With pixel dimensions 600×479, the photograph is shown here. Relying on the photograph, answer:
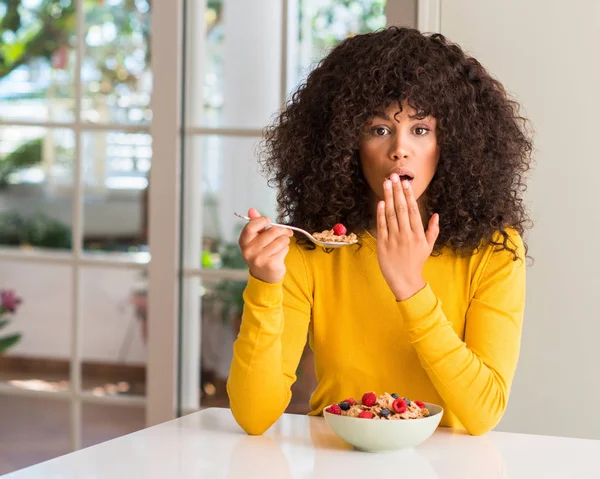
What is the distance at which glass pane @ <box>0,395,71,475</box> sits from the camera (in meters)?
4.05

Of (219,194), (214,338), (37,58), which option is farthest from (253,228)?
(37,58)

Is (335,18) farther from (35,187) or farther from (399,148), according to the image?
(35,187)

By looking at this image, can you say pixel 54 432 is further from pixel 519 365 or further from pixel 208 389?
pixel 519 365

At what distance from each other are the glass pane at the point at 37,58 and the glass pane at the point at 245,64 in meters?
2.31

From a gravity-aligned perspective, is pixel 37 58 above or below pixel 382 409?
above

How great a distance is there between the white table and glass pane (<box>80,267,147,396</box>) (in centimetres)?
441

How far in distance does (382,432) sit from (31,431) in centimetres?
380

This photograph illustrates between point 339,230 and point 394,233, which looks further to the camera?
point 339,230

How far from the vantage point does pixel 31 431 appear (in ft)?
14.9

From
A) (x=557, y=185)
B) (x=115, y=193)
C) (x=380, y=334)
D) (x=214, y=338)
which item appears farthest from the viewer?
(x=115, y=193)

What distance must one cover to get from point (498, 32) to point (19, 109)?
5.42 meters

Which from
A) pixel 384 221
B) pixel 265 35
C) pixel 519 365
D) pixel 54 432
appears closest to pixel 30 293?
pixel 54 432

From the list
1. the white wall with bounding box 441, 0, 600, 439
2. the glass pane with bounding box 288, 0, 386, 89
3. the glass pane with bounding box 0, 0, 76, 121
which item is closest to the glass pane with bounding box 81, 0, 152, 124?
the glass pane with bounding box 0, 0, 76, 121

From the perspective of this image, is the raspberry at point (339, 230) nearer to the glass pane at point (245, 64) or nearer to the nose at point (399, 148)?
the nose at point (399, 148)
